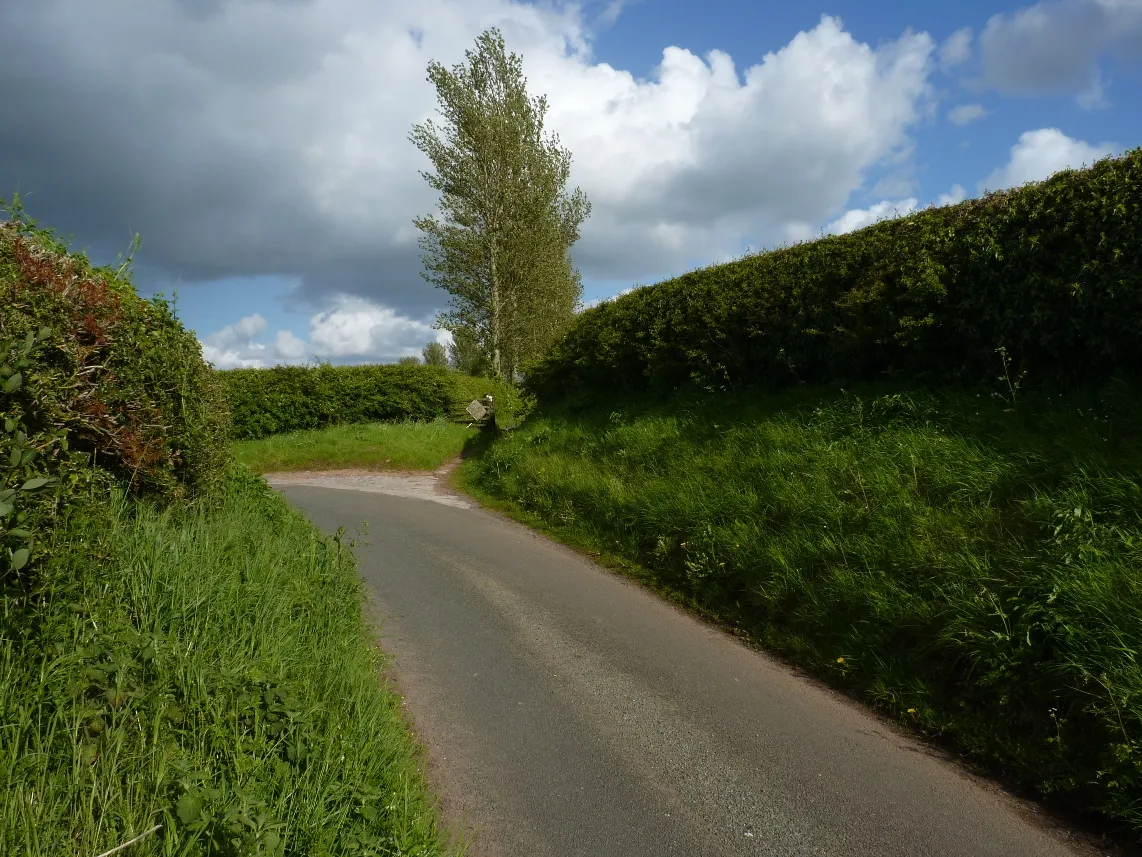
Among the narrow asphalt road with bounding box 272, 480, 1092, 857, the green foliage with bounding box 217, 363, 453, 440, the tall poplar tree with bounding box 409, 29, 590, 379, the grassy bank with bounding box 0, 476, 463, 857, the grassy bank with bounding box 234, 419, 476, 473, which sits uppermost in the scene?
the tall poplar tree with bounding box 409, 29, 590, 379

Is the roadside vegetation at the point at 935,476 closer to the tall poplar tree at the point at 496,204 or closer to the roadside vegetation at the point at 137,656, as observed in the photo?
the roadside vegetation at the point at 137,656

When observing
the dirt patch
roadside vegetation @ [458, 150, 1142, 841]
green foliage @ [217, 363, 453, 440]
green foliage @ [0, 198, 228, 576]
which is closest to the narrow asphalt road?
roadside vegetation @ [458, 150, 1142, 841]

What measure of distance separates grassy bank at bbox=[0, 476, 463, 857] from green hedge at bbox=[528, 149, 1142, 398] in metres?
6.49

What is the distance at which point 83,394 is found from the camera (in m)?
4.02

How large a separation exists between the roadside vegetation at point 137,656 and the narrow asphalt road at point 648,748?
47 cm

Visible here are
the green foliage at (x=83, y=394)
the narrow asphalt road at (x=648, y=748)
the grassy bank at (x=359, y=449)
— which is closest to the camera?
Result: the green foliage at (x=83, y=394)

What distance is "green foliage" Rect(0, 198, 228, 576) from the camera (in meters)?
3.16

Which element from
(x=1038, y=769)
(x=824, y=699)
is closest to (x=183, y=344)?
(x=824, y=699)

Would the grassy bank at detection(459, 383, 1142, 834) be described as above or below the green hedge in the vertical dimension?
below

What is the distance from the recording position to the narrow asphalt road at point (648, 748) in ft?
11.9

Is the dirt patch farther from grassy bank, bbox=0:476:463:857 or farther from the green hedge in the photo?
grassy bank, bbox=0:476:463:857

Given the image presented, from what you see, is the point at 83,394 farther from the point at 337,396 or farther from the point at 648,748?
the point at 337,396

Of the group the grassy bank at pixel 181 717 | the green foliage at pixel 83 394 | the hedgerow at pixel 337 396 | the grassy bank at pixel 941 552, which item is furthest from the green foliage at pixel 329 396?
the grassy bank at pixel 181 717

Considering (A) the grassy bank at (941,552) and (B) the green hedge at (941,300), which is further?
(B) the green hedge at (941,300)
